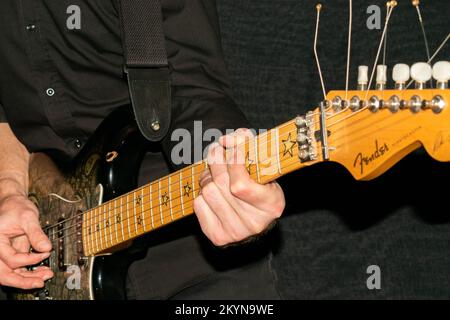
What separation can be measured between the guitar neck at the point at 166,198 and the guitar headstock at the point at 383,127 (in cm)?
7

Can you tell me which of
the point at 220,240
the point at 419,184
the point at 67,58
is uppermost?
the point at 67,58

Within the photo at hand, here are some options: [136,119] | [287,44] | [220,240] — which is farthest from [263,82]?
[220,240]

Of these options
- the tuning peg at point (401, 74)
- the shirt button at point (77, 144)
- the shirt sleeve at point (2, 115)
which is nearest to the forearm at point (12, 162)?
the shirt sleeve at point (2, 115)

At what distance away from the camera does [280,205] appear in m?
1.03

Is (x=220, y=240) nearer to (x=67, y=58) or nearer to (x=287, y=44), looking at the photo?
(x=67, y=58)

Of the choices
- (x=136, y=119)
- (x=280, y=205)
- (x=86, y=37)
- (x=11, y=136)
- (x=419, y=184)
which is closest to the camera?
(x=280, y=205)

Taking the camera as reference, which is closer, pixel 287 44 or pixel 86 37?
pixel 86 37

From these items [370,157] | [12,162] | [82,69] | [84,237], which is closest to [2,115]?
[12,162]

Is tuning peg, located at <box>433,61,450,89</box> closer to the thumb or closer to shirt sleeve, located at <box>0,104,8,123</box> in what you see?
the thumb

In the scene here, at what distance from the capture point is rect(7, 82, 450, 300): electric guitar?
0.80 metres

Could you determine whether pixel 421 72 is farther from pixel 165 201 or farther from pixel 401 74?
pixel 165 201

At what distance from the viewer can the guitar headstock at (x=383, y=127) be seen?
2.48 feet

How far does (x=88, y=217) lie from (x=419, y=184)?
796mm

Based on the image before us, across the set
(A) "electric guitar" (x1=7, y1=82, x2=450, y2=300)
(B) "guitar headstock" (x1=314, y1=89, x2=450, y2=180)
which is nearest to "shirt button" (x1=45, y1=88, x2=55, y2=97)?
(A) "electric guitar" (x1=7, y1=82, x2=450, y2=300)
